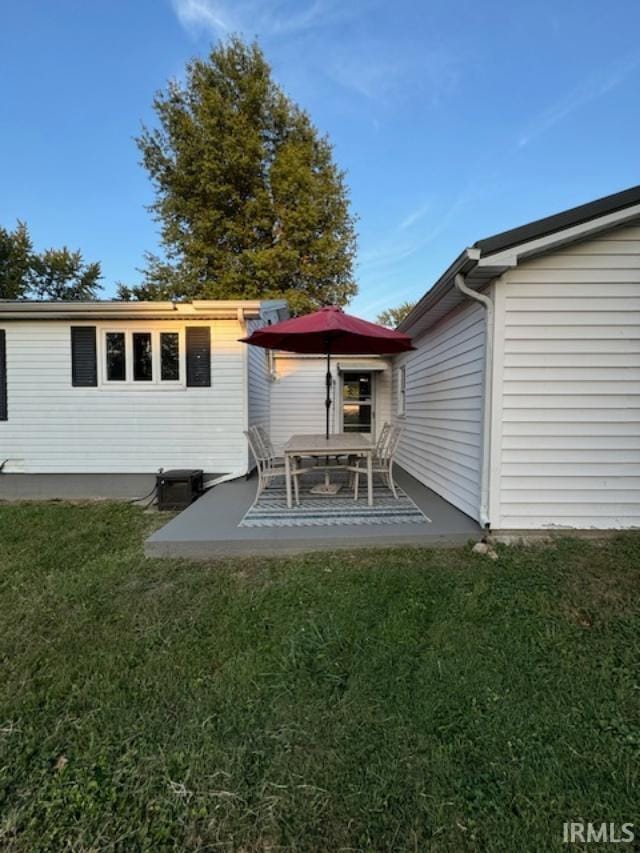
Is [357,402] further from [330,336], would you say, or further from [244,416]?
[330,336]

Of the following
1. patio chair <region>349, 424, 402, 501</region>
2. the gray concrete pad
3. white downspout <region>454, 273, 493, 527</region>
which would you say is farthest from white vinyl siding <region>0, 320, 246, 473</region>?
white downspout <region>454, 273, 493, 527</region>

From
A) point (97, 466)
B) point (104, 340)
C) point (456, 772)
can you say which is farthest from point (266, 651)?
point (104, 340)

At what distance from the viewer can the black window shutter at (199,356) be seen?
21.2 feet

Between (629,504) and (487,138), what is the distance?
933 centimetres

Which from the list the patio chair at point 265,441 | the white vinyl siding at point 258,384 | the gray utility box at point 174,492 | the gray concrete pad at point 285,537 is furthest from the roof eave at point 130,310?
the gray concrete pad at point 285,537

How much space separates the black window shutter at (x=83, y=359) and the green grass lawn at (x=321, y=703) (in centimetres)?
382

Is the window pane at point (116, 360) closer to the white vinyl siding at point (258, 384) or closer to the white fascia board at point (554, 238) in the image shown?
the white vinyl siding at point (258, 384)

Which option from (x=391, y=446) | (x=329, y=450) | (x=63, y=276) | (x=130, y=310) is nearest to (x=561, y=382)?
(x=391, y=446)

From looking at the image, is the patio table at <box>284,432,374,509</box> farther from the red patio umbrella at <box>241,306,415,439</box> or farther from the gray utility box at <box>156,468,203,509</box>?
the gray utility box at <box>156,468,203,509</box>

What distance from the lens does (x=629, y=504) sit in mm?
3814

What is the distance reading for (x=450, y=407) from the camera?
5.00 metres

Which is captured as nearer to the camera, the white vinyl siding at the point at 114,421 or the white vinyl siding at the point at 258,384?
the white vinyl siding at the point at 114,421

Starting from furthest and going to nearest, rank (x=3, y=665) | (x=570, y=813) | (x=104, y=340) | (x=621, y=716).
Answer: (x=104, y=340), (x=3, y=665), (x=621, y=716), (x=570, y=813)

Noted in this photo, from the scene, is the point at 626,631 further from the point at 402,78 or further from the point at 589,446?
the point at 402,78
